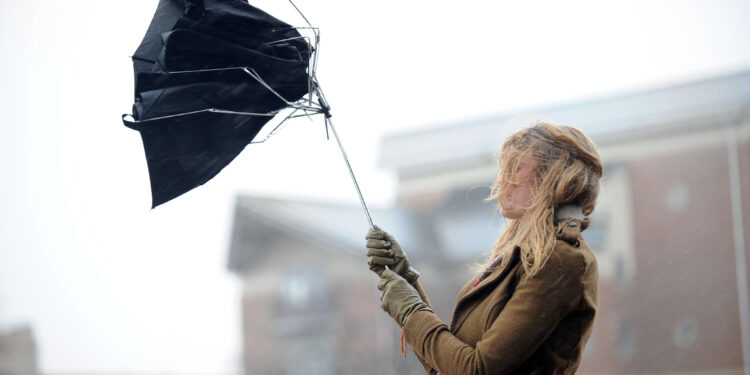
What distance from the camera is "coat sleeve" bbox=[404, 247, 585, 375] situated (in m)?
1.13

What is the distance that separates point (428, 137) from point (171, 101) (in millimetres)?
11966

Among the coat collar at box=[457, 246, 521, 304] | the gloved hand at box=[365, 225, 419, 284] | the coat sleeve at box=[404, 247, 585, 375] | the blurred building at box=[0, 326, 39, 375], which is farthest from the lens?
the blurred building at box=[0, 326, 39, 375]

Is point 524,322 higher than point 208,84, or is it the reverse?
point 208,84

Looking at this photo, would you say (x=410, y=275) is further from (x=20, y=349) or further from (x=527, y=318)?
(x=20, y=349)

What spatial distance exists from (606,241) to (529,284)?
1178 cm

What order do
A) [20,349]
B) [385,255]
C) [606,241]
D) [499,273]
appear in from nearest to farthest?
[499,273]
[385,255]
[20,349]
[606,241]

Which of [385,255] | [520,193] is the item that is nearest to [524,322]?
[520,193]

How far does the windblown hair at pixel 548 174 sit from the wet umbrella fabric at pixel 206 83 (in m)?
0.49

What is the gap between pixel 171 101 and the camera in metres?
1.45

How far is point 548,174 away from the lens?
124 cm

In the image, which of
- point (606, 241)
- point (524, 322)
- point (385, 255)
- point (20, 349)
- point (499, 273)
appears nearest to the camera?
point (524, 322)

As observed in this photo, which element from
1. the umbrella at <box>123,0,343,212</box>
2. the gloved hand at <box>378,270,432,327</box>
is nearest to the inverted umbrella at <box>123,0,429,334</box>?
the umbrella at <box>123,0,343,212</box>

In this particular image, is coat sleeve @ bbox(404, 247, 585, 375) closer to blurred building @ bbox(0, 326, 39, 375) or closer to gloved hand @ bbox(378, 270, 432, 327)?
gloved hand @ bbox(378, 270, 432, 327)

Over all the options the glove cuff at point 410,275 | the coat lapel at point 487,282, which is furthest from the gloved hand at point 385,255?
the coat lapel at point 487,282
